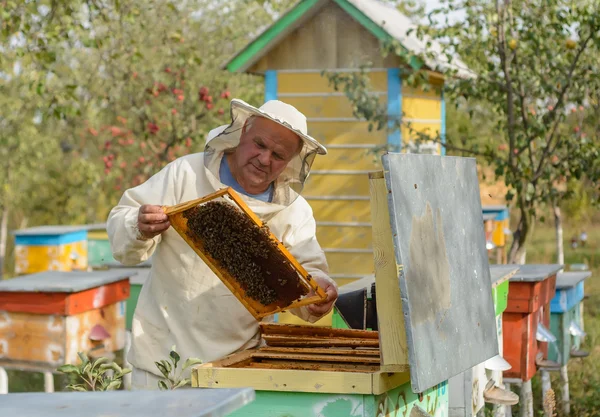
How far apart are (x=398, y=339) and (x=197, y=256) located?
1.05 m

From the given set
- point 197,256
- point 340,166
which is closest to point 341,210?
point 340,166

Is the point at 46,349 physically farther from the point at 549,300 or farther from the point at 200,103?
the point at 200,103

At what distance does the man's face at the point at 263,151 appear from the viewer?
3.26 metres

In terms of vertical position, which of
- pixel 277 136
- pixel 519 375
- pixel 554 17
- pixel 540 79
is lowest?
pixel 519 375

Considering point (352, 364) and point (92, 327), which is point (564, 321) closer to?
point (92, 327)

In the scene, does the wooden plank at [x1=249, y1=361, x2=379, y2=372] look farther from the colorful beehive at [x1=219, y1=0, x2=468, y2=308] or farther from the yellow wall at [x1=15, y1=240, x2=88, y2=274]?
the yellow wall at [x1=15, y1=240, x2=88, y2=274]

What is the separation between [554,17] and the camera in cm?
698

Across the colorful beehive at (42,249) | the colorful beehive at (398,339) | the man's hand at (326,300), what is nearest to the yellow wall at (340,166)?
the colorful beehive at (42,249)

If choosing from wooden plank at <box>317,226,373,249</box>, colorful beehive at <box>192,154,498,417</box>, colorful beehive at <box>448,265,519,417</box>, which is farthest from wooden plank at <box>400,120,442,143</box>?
colorful beehive at <box>192,154,498,417</box>

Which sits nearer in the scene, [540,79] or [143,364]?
[143,364]

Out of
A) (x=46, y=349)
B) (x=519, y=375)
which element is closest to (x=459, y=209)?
(x=519, y=375)

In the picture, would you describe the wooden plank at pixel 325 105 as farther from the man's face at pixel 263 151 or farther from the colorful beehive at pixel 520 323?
the man's face at pixel 263 151

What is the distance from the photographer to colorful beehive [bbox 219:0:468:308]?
7.98 metres

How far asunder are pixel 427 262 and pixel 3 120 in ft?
39.8
